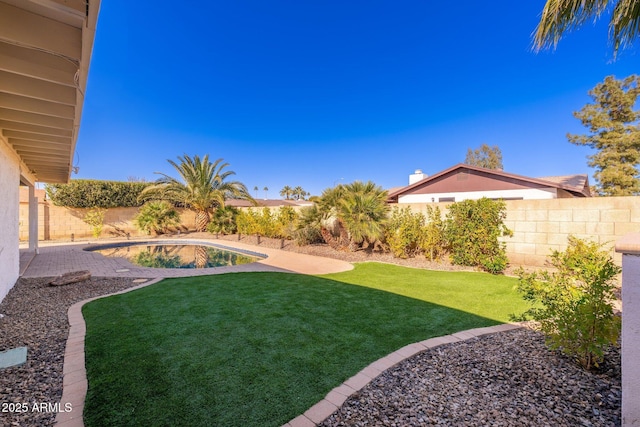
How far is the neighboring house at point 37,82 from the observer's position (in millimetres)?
2318

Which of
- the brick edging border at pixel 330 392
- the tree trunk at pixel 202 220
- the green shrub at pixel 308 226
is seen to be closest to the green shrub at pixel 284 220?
the green shrub at pixel 308 226

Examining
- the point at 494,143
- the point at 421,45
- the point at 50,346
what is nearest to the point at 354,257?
the point at 50,346

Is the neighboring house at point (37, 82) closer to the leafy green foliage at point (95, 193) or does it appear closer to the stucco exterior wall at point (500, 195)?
the leafy green foliage at point (95, 193)

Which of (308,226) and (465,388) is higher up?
(308,226)

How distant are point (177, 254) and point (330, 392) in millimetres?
14398

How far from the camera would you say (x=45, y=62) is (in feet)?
9.78

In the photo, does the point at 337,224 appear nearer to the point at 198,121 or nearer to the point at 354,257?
the point at 354,257

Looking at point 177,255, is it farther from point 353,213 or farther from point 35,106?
point 35,106

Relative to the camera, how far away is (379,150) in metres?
29.5

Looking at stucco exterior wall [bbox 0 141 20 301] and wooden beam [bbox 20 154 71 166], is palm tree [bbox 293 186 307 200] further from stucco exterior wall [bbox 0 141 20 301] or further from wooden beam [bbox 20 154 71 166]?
stucco exterior wall [bbox 0 141 20 301]

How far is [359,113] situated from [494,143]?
26.9 meters

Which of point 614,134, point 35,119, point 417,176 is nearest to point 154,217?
point 35,119

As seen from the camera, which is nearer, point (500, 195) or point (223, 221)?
point (500, 195)

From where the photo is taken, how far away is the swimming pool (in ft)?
39.7
